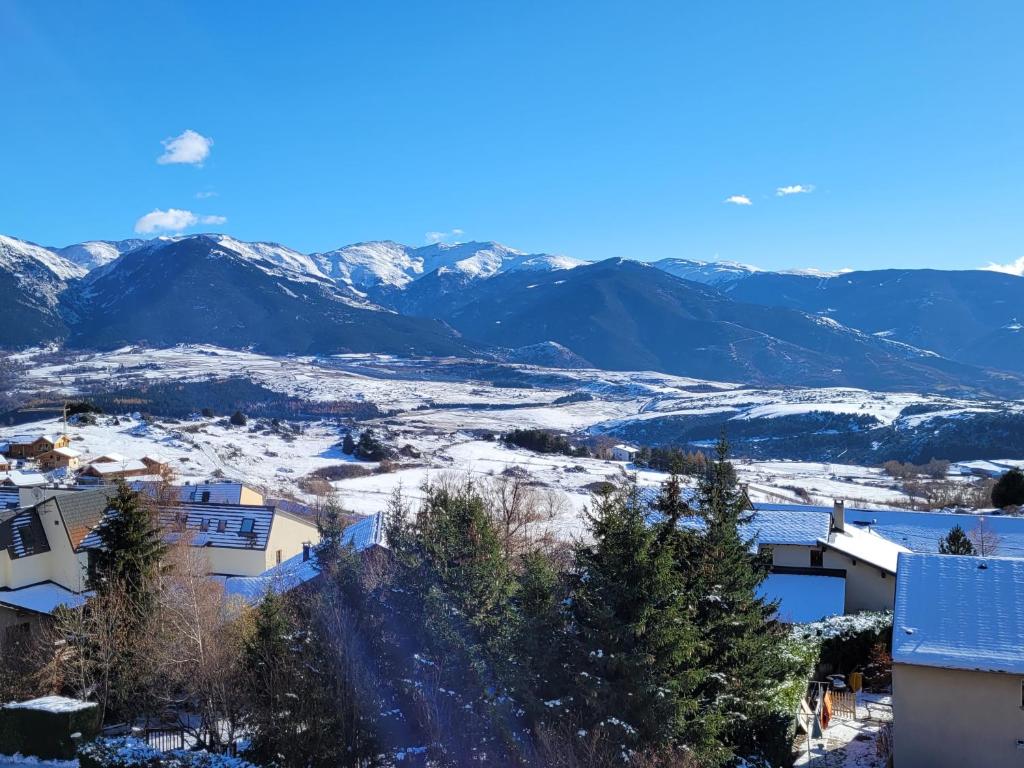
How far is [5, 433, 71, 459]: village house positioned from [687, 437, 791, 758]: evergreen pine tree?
3027 inches

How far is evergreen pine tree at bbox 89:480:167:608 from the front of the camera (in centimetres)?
2505

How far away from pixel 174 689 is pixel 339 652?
20.8 ft

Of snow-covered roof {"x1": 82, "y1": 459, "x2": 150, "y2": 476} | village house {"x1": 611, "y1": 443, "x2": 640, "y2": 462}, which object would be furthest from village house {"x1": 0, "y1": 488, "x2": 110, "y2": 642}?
village house {"x1": 611, "y1": 443, "x2": 640, "y2": 462}

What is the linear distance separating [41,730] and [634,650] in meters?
15.3

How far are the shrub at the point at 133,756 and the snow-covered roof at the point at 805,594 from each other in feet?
62.2

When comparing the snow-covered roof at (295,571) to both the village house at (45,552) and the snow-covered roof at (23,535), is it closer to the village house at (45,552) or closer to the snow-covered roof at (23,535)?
the village house at (45,552)

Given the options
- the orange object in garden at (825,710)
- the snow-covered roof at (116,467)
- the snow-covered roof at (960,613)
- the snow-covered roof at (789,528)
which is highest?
the snow-covered roof at (960,613)

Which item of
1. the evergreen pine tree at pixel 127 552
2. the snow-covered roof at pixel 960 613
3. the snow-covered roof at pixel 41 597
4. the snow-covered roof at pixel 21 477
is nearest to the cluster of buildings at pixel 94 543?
the snow-covered roof at pixel 41 597

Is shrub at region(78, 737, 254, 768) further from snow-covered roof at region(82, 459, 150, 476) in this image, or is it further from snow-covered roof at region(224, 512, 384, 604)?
snow-covered roof at region(82, 459, 150, 476)

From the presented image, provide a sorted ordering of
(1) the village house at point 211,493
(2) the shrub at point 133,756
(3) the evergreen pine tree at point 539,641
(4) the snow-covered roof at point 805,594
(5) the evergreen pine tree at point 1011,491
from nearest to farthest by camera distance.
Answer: (3) the evergreen pine tree at point 539,641 → (2) the shrub at point 133,756 → (4) the snow-covered roof at point 805,594 → (1) the village house at point 211,493 → (5) the evergreen pine tree at point 1011,491

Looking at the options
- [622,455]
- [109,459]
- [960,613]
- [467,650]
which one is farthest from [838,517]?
[622,455]

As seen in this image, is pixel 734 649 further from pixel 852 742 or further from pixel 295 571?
pixel 295 571

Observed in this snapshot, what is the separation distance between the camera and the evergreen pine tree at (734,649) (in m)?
16.8

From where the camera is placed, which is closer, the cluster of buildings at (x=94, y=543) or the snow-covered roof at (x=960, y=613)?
the snow-covered roof at (x=960, y=613)
